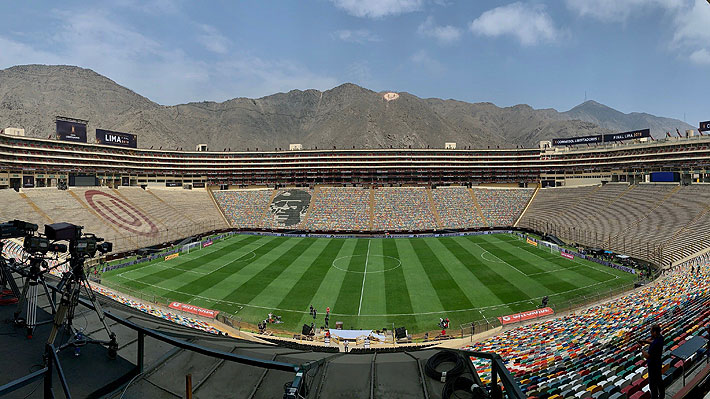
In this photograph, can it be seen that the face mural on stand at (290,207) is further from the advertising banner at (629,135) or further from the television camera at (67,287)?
the advertising banner at (629,135)

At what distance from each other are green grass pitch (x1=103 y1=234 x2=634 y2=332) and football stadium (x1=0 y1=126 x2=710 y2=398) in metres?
0.30

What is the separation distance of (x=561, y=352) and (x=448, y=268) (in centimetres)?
2306

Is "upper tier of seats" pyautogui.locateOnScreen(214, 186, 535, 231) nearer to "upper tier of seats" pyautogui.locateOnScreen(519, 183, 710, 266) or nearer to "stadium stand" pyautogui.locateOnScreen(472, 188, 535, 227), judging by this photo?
"stadium stand" pyautogui.locateOnScreen(472, 188, 535, 227)

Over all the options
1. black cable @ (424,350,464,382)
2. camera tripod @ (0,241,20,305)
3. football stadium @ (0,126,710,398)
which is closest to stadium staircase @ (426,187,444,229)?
football stadium @ (0,126,710,398)

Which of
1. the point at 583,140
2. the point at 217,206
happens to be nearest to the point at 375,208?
the point at 217,206

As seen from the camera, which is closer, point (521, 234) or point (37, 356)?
point (37, 356)

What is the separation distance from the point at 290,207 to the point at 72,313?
224 ft

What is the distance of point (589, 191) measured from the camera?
6850cm

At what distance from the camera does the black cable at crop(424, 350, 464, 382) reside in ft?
14.1

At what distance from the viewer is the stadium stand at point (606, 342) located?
9914 mm

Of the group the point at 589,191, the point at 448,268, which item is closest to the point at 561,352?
the point at 448,268

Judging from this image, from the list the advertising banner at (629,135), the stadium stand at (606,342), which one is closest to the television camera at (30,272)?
the stadium stand at (606,342)

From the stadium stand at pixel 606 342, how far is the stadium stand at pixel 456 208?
123ft

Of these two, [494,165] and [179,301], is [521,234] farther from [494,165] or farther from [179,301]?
[179,301]
